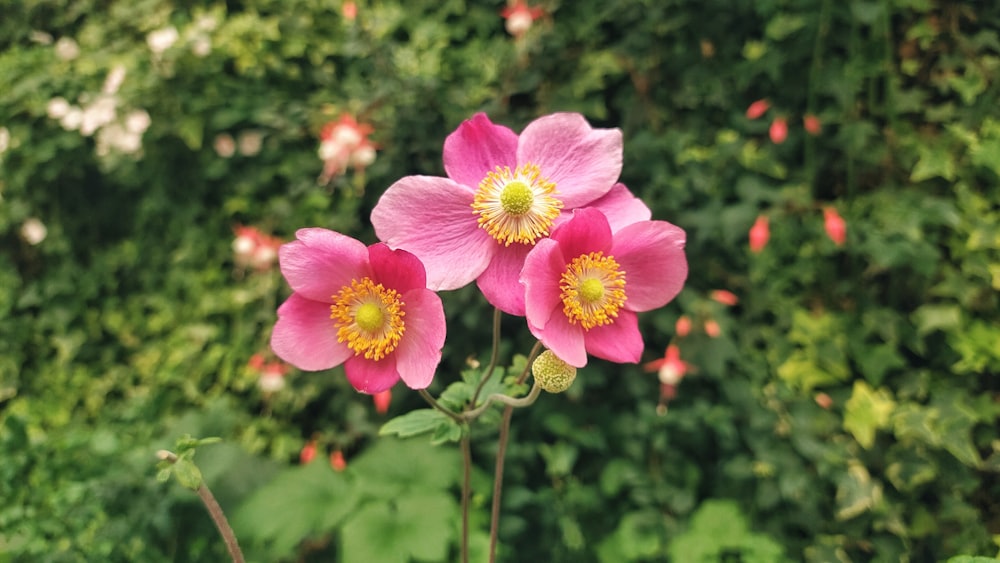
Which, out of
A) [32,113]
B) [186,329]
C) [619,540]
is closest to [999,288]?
[619,540]

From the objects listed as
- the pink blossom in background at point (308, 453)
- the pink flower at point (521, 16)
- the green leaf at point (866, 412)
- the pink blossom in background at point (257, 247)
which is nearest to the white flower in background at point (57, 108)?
the pink blossom in background at point (257, 247)

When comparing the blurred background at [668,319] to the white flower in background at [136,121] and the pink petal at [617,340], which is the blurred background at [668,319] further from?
the pink petal at [617,340]

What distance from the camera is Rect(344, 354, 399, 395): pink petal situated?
600 mm

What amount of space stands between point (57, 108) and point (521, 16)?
1.61m

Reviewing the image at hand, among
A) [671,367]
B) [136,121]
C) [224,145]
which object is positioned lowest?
[671,367]

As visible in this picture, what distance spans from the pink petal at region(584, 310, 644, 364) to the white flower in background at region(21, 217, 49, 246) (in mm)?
2469

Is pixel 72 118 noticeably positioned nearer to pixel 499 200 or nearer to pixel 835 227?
pixel 499 200

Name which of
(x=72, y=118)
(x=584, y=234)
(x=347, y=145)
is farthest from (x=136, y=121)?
(x=584, y=234)

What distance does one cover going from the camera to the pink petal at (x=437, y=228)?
1.93 ft

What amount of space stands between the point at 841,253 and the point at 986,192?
0.34m

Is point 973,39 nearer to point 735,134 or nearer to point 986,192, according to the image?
point 986,192

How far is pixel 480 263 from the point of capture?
0.60 m

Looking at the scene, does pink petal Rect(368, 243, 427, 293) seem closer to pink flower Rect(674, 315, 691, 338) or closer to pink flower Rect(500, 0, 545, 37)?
pink flower Rect(674, 315, 691, 338)

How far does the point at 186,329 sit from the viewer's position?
Result: 6.98ft
